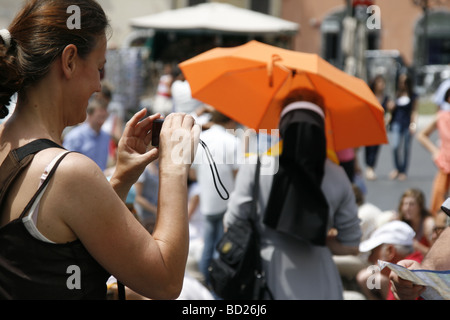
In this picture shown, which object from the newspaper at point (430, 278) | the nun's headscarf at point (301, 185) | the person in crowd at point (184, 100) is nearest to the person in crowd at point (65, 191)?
the newspaper at point (430, 278)

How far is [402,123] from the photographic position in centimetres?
1080

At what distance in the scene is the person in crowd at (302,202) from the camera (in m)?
3.13

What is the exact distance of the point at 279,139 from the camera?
3.29 meters

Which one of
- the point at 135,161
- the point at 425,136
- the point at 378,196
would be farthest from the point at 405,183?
the point at 135,161

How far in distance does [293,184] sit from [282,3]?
29933 millimetres

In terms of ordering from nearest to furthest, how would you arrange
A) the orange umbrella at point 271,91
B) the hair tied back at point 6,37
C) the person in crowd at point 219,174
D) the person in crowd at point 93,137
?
the hair tied back at point 6,37 < the orange umbrella at point 271,91 < the person in crowd at point 219,174 < the person in crowd at point 93,137

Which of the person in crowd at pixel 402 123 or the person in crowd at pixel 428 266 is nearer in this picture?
the person in crowd at pixel 428 266

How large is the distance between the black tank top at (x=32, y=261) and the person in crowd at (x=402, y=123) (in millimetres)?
9544

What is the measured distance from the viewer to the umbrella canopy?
15844 millimetres

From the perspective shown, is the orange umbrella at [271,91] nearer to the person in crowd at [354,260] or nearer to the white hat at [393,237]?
the white hat at [393,237]

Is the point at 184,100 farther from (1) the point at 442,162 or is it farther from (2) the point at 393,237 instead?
(2) the point at 393,237

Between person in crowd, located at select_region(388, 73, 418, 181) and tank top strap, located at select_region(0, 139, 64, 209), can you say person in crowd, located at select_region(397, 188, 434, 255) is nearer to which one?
tank top strap, located at select_region(0, 139, 64, 209)

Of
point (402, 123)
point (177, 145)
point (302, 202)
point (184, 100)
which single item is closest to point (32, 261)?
point (177, 145)

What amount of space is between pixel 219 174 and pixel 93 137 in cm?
131
